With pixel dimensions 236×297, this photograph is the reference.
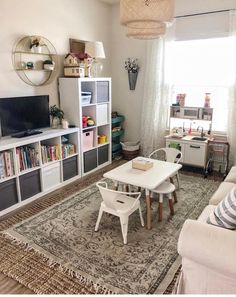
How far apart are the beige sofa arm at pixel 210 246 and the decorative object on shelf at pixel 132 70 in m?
3.69

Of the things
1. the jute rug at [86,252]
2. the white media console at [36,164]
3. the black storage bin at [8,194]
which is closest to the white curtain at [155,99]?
the white media console at [36,164]

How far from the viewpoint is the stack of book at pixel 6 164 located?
9.60ft

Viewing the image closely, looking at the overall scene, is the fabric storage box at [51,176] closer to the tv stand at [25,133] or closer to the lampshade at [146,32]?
the tv stand at [25,133]

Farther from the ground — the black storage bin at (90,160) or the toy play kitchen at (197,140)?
the toy play kitchen at (197,140)

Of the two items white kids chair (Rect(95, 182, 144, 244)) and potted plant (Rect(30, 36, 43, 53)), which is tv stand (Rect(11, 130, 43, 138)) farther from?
white kids chair (Rect(95, 182, 144, 244))

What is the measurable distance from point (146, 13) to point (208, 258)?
1.74m

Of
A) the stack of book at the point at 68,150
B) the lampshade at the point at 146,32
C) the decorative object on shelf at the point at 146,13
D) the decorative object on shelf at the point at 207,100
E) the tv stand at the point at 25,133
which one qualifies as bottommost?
the stack of book at the point at 68,150

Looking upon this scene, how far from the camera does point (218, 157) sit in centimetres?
439

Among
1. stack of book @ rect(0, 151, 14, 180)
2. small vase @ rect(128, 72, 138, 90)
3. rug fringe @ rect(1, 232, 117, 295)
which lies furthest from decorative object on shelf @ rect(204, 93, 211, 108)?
rug fringe @ rect(1, 232, 117, 295)

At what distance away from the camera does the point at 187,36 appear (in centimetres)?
422

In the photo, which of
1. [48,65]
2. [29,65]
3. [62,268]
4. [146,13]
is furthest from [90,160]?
[146,13]

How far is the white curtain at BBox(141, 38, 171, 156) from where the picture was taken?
177 inches

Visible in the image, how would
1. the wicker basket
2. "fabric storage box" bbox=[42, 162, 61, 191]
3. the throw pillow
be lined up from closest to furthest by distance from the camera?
the throw pillow
"fabric storage box" bbox=[42, 162, 61, 191]
the wicker basket

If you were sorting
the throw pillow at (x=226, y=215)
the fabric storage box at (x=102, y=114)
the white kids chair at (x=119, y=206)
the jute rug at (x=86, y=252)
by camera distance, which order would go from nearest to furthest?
the throw pillow at (x=226, y=215), the jute rug at (x=86, y=252), the white kids chair at (x=119, y=206), the fabric storage box at (x=102, y=114)
